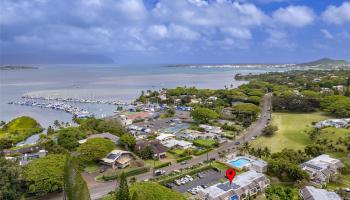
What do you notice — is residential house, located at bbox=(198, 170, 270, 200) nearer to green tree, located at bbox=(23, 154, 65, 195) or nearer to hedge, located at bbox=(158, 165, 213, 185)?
hedge, located at bbox=(158, 165, 213, 185)

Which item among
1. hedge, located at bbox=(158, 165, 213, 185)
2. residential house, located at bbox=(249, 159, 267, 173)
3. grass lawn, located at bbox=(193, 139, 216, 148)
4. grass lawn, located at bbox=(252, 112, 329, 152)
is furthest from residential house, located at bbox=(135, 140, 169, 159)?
grass lawn, located at bbox=(252, 112, 329, 152)

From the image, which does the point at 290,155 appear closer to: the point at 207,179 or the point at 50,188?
the point at 207,179

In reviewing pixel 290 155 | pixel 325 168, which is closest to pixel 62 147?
pixel 290 155

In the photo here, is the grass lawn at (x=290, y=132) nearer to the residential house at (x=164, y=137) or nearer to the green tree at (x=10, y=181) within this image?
the residential house at (x=164, y=137)

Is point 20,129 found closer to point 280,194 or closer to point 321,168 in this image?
point 280,194

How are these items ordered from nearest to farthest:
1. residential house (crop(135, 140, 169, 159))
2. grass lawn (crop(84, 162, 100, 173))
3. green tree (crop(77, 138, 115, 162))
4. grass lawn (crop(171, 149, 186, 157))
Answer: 1. grass lawn (crop(84, 162, 100, 173))
2. green tree (crop(77, 138, 115, 162))
3. residential house (crop(135, 140, 169, 159))
4. grass lawn (crop(171, 149, 186, 157))

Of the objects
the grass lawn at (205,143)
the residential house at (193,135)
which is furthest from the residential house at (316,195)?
the residential house at (193,135)
